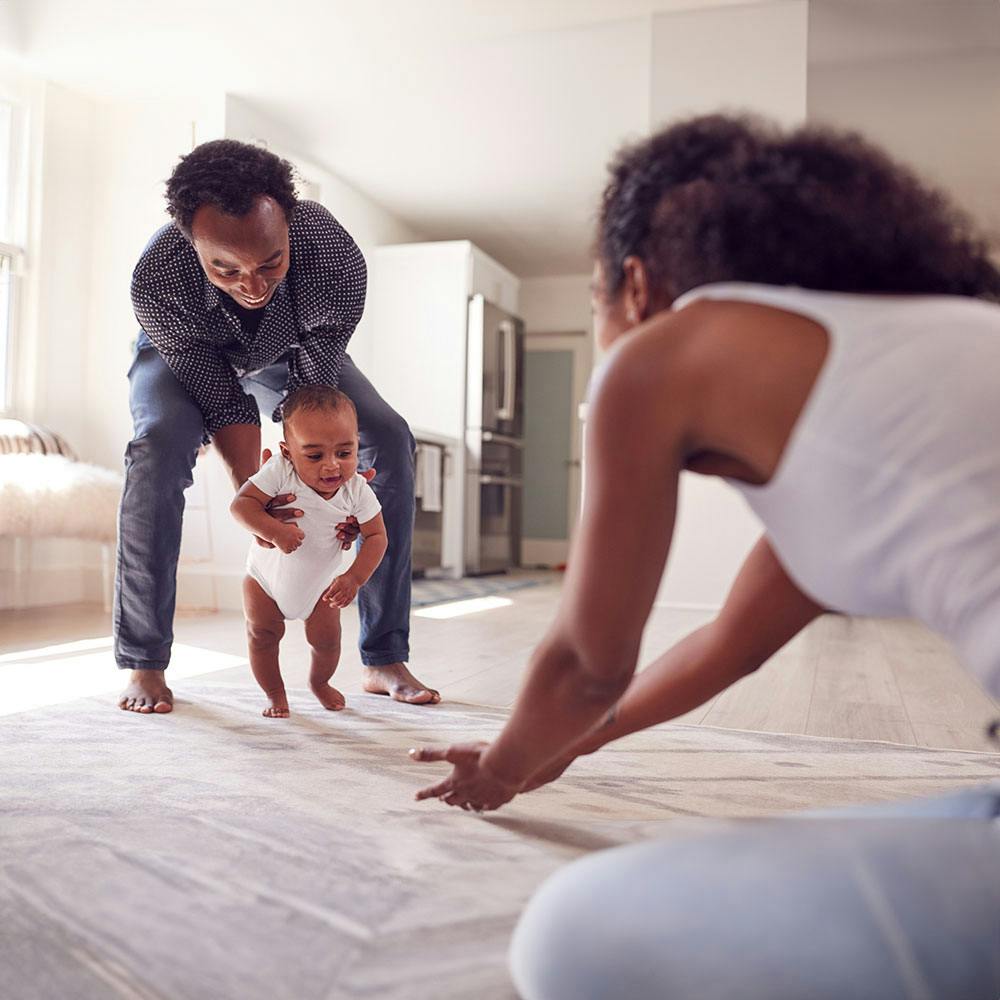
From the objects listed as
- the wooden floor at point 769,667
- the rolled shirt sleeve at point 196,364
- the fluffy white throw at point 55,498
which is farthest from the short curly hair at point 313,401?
the fluffy white throw at point 55,498

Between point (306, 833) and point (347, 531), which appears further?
point (347, 531)

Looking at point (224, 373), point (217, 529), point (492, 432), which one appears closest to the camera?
point (224, 373)

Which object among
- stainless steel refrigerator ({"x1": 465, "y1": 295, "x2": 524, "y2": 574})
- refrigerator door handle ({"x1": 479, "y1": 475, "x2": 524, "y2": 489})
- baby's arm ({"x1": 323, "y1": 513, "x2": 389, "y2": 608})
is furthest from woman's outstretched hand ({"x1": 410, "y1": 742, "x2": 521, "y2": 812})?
refrigerator door handle ({"x1": 479, "y1": 475, "x2": 524, "y2": 489})

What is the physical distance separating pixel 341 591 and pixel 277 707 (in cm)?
33

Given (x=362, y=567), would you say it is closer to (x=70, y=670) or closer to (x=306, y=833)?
(x=306, y=833)

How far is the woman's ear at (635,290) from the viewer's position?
0.84 m

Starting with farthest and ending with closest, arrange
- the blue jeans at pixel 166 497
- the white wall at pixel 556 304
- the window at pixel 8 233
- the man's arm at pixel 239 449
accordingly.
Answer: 1. the white wall at pixel 556 304
2. the window at pixel 8 233
3. the man's arm at pixel 239 449
4. the blue jeans at pixel 166 497

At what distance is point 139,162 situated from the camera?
5047 mm

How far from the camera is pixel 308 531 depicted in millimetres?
1949

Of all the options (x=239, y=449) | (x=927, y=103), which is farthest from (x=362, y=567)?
(x=927, y=103)

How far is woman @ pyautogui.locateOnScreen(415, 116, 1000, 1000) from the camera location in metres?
0.66

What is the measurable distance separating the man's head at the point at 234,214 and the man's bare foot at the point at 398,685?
885mm

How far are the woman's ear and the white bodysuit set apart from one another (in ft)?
3.91

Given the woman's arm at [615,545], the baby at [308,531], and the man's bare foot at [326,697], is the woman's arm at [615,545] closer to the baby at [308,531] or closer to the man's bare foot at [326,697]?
the baby at [308,531]
